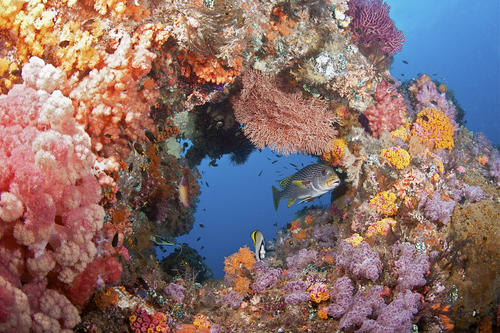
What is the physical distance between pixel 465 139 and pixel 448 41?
94.6 metres

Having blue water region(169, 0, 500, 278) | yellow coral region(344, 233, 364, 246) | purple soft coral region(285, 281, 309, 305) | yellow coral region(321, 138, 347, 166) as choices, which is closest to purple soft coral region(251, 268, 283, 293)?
purple soft coral region(285, 281, 309, 305)

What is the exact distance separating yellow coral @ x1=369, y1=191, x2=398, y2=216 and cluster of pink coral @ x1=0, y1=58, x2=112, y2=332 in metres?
4.42

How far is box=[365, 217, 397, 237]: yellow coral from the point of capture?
15.6 ft

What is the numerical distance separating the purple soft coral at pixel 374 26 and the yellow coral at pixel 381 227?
4.59 metres

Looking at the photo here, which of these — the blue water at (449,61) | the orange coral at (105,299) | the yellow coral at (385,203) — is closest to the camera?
the orange coral at (105,299)

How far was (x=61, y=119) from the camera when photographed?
2840 mm

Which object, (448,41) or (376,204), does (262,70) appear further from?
(448,41)

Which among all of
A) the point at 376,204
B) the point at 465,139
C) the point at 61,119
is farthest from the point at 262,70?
the point at 465,139

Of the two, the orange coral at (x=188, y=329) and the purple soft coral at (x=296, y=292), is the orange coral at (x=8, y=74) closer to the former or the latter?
the orange coral at (x=188, y=329)

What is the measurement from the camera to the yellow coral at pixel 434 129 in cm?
626

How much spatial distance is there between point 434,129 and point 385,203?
2.58 meters

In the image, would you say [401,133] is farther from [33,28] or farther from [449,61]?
[449,61]

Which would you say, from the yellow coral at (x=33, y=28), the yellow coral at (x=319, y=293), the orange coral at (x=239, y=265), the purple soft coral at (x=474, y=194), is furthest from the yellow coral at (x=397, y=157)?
the yellow coral at (x=33, y=28)

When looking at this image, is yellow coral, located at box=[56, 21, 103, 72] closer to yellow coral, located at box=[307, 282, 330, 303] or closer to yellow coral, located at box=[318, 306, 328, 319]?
yellow coral, located at box=[307, 282, 330, 303]
